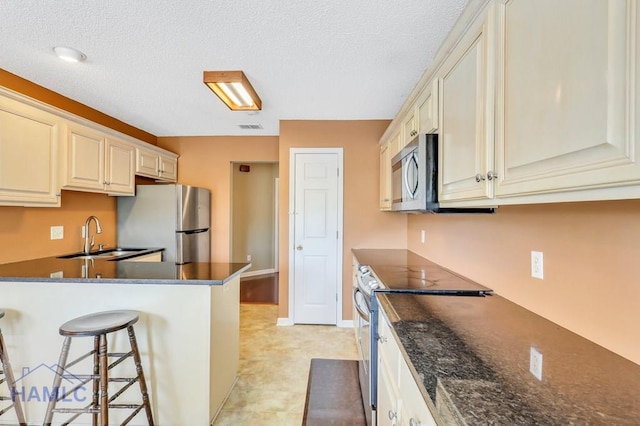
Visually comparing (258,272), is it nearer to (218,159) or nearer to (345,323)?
(218,159)

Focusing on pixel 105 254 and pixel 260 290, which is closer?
pixel 105 254

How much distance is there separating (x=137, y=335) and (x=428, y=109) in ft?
7.33

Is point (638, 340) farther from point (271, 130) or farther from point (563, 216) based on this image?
point (271, 130)

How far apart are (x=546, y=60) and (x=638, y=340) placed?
0.84 metres

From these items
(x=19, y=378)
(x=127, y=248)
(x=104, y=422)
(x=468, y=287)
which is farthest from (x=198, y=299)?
(x=127, y=248)

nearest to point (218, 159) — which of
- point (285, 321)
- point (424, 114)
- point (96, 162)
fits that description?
point (96, 162)

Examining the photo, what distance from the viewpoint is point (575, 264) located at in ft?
3.55

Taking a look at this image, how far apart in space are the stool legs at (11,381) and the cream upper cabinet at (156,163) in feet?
7.15

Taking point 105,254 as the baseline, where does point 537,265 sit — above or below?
above

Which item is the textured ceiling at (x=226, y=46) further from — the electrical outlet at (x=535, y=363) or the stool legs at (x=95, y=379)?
the stool legs at (x=95, y=379)

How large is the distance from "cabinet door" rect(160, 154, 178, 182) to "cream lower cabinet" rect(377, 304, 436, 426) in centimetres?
353

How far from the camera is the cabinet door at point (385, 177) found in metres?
2.90

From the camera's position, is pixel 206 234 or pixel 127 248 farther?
pixel 206 234

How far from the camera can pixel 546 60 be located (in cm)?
82
